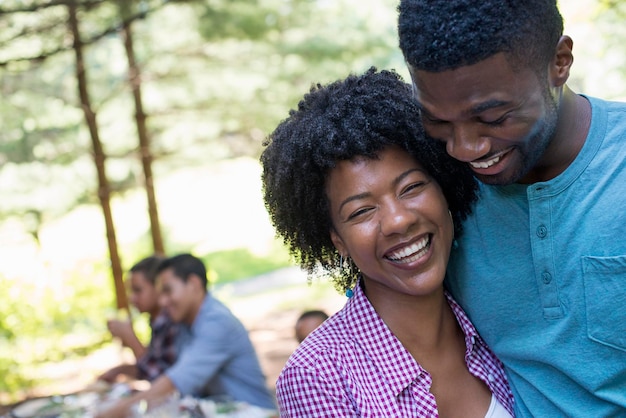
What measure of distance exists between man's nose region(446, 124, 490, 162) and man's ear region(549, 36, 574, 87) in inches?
8.4

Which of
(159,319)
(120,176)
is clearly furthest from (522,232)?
(120,176)

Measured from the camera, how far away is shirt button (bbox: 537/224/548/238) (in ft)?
6.14

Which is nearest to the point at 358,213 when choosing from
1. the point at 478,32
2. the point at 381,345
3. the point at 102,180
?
the point at 381,345

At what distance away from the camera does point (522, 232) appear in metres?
1.97

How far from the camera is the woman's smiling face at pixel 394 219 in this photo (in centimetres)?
197

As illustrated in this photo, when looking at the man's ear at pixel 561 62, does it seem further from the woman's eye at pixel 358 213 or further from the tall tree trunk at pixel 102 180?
the tall tree trunk at pixel 102 180

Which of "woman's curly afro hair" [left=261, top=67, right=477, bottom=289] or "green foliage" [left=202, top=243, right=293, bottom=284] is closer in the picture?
"woman's curly afro hair" [left=261, top=67, right=477, bottom=289]

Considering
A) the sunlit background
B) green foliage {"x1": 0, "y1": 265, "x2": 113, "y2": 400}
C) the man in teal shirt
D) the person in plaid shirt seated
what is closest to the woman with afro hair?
the man in teal shirt

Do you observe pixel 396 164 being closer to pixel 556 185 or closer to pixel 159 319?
pixel 556 185

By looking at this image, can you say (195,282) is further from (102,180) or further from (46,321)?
(102,180)

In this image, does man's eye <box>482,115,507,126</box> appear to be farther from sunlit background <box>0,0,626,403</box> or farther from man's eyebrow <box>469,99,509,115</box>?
sunlit background <box>0,0,626,403</box>

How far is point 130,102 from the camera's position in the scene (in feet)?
45.6

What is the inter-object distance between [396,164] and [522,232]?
0.37 metres

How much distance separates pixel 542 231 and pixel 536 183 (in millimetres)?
121
